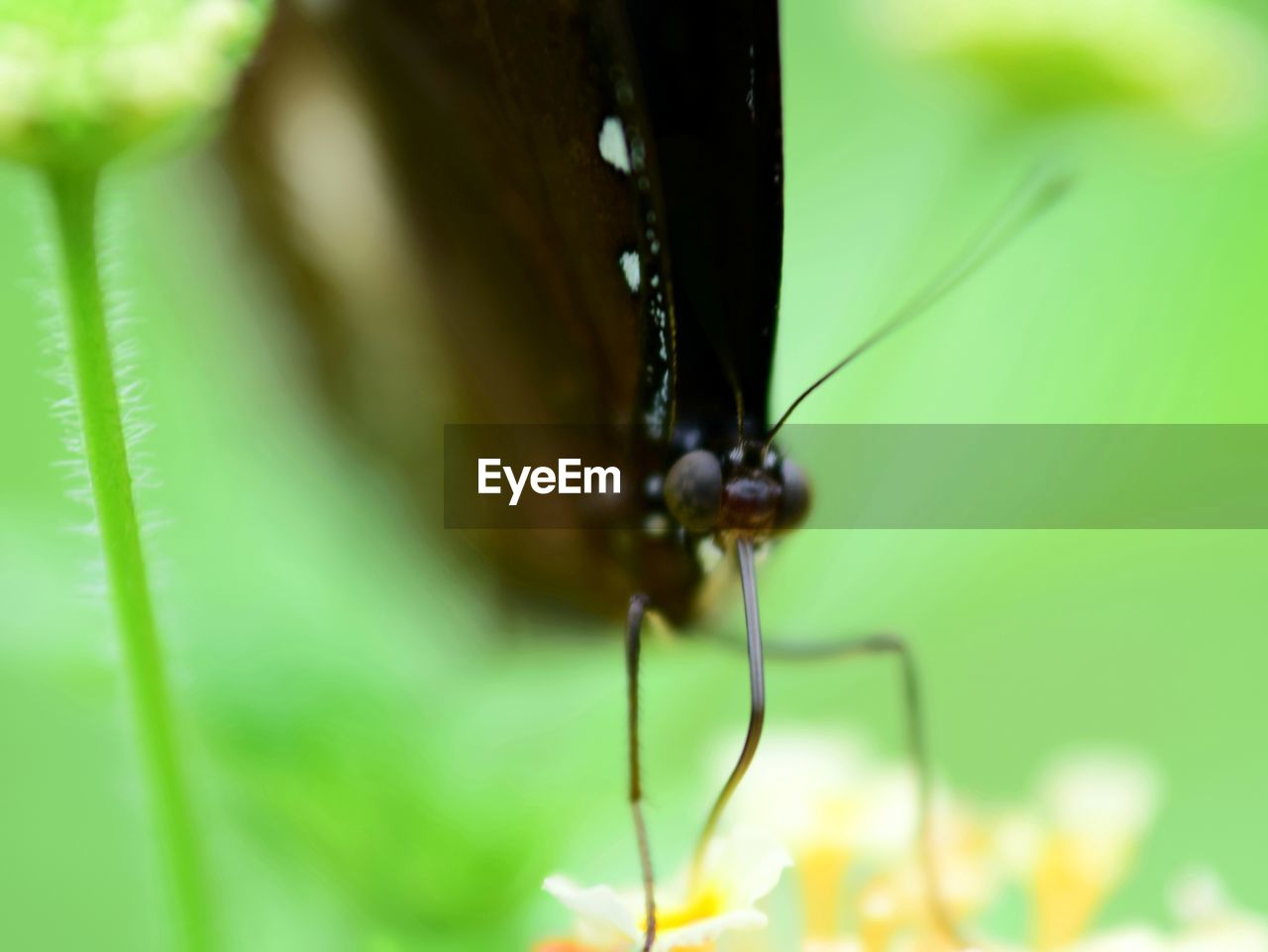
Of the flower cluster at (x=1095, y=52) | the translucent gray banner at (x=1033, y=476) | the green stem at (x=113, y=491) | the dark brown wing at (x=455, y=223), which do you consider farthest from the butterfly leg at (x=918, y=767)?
the flower cluster at (x=1095, y=52)

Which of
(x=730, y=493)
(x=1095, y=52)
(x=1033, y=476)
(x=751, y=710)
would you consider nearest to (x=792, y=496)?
(x=730, y=493)

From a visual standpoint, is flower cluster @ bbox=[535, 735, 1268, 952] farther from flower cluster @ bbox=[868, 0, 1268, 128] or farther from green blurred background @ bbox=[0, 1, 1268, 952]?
flower cluster @ bbox=[868, 0, 1268, 128]

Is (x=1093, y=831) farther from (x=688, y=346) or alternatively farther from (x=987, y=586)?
(x=987, y=586)

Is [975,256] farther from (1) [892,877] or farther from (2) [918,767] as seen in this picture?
(1) [892,877]

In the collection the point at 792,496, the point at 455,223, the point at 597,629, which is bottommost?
the point at 597,629

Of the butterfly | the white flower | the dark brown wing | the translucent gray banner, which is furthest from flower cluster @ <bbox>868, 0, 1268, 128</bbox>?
the white flower

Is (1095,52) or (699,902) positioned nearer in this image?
(699,902)
